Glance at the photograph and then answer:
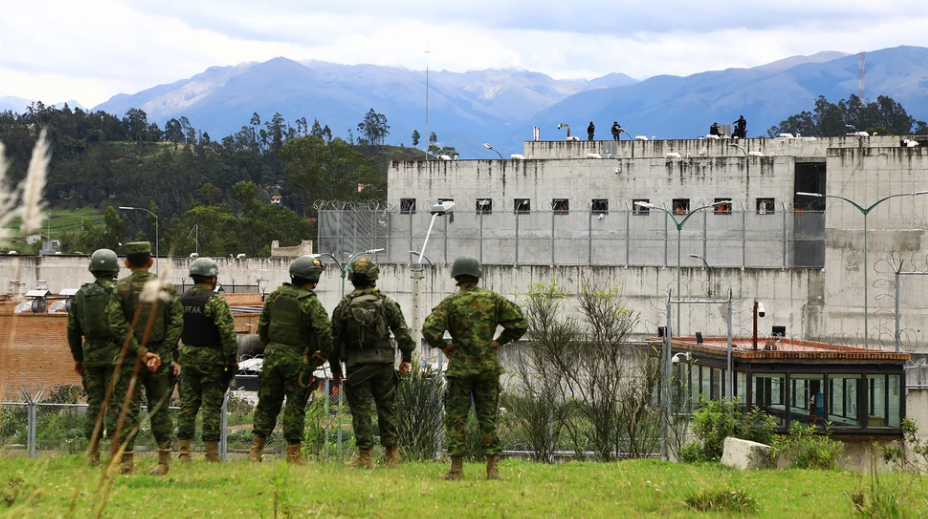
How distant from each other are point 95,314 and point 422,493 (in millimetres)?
3629

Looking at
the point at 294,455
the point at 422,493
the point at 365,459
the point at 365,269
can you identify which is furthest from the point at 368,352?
the point at 422,493

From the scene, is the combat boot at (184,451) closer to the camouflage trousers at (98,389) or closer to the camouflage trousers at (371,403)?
the camouflage trousers at (98,389)

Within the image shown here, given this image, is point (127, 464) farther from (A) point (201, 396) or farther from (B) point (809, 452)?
(B) point (809, 452)

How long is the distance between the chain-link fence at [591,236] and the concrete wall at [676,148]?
15.4 meters

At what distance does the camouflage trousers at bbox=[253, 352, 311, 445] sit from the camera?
411 inches

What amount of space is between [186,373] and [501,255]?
28.5 metres

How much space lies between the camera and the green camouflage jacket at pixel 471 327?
9875 millimetres

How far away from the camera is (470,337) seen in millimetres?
9938

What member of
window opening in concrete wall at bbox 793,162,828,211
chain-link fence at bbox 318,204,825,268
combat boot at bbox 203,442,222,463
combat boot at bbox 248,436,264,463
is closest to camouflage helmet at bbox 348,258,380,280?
combat boot at bbox 248,436,264,463

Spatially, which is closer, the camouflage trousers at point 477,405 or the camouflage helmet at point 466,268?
the camouflage trousers at point 477,405

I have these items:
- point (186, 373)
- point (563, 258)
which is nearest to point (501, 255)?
point (563, 258)

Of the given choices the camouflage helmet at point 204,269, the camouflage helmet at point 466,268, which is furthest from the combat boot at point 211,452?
the camouflage helmet at point 466,268

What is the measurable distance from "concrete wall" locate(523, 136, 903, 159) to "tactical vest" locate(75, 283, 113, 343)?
148ft

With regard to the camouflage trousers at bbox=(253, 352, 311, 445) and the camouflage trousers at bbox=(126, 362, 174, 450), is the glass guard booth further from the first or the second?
the camouflage trousers at bbox=(126, 362, 174, 450)
